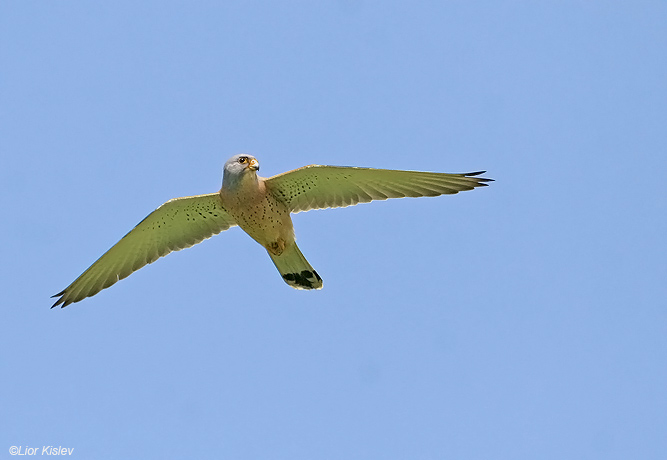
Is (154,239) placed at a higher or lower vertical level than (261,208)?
higher

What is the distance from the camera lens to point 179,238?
1217 centimetres

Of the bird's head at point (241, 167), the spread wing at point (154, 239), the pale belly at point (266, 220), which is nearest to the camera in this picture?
the bird's head at point (241, 167)

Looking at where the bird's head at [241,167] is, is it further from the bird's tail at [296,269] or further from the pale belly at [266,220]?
the bird's tail at [296,269]

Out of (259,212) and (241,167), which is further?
(259,212)

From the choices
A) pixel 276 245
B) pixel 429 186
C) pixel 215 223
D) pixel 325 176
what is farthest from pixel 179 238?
pixel 429 186

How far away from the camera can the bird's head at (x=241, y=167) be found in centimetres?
1080

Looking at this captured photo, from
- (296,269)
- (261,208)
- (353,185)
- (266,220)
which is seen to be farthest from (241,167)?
(296,269)

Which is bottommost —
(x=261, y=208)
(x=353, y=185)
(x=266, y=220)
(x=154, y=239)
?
(x=266, y=220)

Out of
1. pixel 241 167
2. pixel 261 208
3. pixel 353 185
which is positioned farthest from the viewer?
pixel 353 185

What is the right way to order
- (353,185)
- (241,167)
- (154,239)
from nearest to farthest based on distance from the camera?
(241,167), (353,185), (154,239)

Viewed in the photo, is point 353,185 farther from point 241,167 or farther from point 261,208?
point 241,167

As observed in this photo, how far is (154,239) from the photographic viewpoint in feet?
39.6

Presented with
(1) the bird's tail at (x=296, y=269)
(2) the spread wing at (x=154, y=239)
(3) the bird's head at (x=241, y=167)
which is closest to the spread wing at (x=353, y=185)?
(3) the bird's head at (x=241, y=167)

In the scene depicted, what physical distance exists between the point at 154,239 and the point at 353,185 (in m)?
2.95
